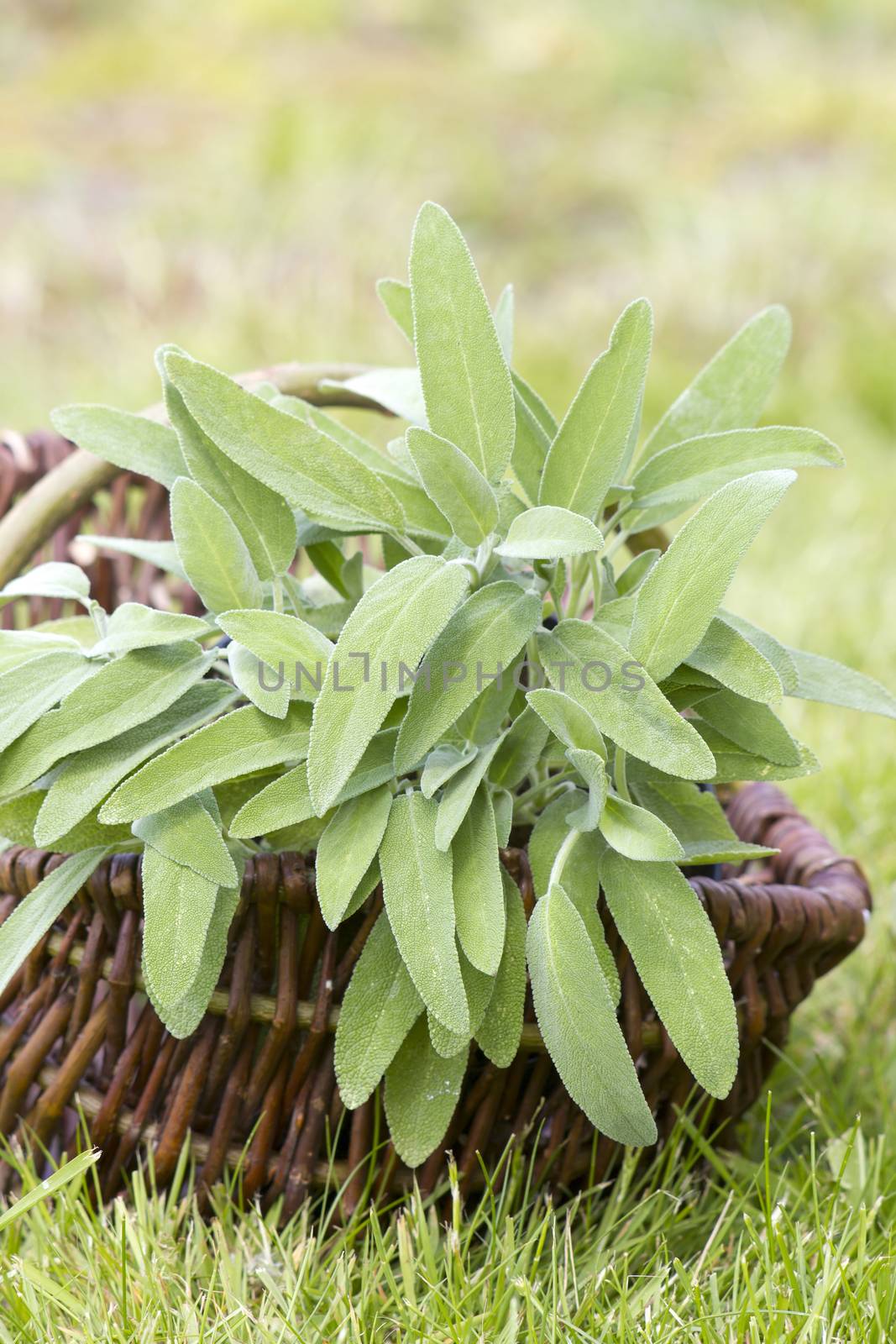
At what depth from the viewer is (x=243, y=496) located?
62cm

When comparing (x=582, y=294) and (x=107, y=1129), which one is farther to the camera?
(x=582, y=294)

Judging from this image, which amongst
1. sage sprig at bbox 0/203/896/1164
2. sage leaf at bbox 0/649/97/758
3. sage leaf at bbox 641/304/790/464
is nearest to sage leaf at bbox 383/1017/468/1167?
sage sprig at bbox 0/203/896/1164

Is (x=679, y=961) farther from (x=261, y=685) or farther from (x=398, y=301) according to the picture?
(x=398, y=301)

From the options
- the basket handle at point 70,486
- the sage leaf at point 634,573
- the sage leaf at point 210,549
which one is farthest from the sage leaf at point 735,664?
the basket handle at point 70,486

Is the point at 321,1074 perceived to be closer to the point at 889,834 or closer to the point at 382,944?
the point at 382,944

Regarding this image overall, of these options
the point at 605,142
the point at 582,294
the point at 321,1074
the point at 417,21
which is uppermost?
the point at 417,21

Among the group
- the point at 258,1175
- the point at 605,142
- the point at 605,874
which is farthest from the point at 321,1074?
the point at 605,142

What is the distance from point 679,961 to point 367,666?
19cm

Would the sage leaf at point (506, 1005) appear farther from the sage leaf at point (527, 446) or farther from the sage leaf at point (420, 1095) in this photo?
the sage leaf at point (527, 446)

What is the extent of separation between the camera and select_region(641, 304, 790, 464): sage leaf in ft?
Answer: 2.24

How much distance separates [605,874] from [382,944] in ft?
0.35

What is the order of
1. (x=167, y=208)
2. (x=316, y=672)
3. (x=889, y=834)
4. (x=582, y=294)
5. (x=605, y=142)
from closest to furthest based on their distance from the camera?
(x=316, y=672) < (x=889, y=834) < (x=582, y=294) < (x=167, y=208) < (x=605, y=142)

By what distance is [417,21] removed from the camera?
6.31 metres

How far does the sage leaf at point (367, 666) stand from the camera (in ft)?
1.65
